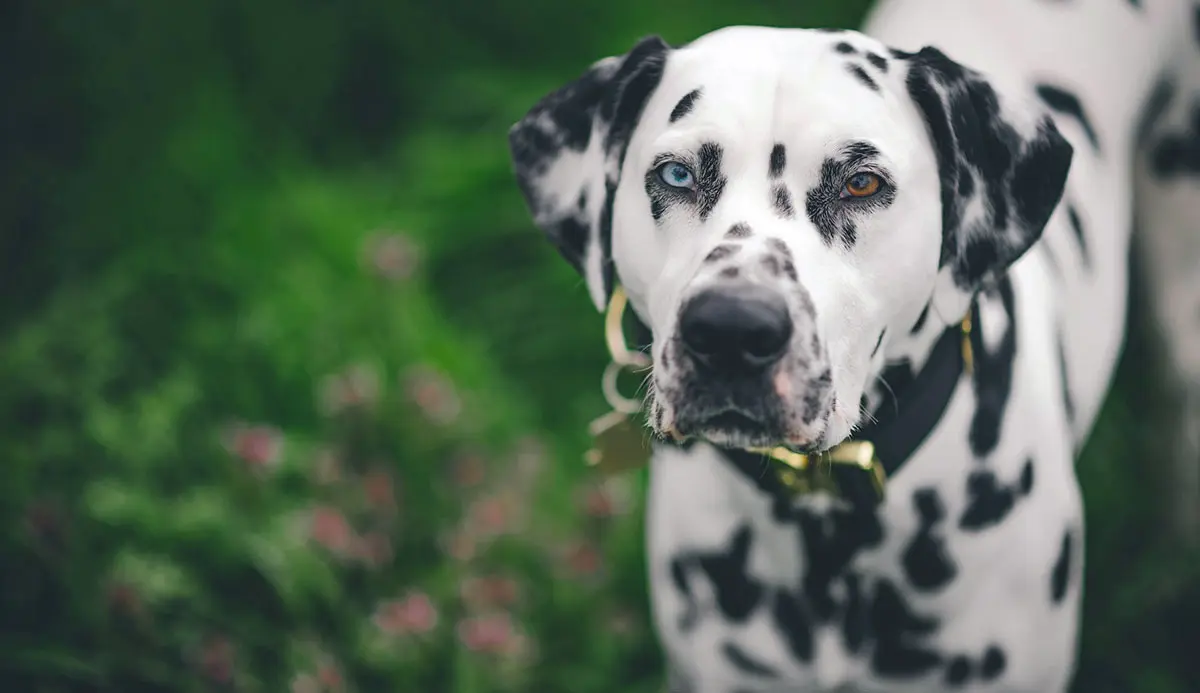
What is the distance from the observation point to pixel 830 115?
1742mm

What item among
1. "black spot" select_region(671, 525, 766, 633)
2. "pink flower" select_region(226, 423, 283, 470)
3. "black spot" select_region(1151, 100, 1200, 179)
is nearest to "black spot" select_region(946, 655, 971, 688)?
"black spot" select_region(671, 525, 766, 633)

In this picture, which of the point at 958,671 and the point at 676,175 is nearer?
the point at 676,175

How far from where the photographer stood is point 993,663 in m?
2.19

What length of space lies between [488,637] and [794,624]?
0.92 m

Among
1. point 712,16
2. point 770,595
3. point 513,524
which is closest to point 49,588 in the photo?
point 513,524

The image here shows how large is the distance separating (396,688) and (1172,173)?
7.88 feet

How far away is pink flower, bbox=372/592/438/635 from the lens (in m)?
2.81

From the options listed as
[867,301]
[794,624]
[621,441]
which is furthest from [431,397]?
[867,301]

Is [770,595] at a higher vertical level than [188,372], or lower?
higher

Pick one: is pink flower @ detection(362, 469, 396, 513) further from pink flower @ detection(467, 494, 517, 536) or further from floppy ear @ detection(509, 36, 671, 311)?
floppy ear @ detection(509, 36, 671, 311)

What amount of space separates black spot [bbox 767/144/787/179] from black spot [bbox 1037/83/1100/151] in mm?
1168

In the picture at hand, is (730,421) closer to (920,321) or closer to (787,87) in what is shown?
(920,321)

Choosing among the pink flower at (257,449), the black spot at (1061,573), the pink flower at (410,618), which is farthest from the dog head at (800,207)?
the pink flower at (257,449)

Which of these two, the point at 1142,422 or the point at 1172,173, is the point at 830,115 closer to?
the point at 1172,173
